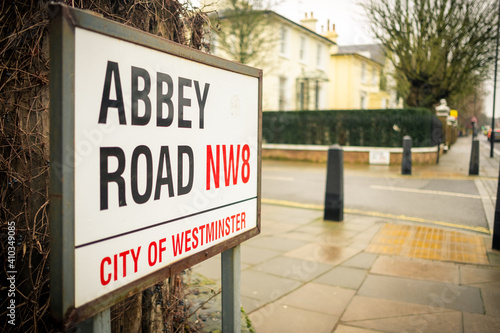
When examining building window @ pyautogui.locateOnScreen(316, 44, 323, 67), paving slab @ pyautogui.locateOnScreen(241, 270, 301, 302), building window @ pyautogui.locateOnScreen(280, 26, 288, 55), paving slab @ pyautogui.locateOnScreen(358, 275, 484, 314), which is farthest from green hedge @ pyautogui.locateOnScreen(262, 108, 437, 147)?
paving slab @ pyautogui.locateOnScreen(241, 270, 301, 302)

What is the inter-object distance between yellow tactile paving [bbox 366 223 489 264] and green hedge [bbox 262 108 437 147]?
11116mm

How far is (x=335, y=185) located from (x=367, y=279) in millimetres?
2667

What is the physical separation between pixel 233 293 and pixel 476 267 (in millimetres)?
3489

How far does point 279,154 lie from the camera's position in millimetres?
19562

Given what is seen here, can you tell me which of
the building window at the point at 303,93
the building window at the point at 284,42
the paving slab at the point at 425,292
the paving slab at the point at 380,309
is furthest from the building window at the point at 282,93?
the paving slab at the point at 380,309

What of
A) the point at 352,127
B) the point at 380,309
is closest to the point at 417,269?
the point at 380,309

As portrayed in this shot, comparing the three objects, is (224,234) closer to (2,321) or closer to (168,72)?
(168,72)

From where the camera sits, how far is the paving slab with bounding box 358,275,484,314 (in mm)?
3343

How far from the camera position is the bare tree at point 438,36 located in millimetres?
16625

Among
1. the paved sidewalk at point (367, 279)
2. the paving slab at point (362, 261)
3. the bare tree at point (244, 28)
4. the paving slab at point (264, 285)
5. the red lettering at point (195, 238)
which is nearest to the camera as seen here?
the red lettering at point (195, 238)

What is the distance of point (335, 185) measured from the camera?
6496 millimetres

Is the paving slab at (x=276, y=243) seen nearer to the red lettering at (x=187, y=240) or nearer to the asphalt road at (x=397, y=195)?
the asphalt road at (x=397, y=195)

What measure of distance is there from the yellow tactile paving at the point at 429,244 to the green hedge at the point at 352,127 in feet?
36.5

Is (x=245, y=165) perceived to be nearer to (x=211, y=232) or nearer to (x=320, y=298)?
(x=211, y=232)
